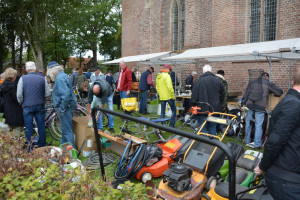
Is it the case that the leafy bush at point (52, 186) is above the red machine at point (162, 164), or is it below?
above

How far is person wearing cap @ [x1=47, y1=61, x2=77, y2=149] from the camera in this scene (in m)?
5.05

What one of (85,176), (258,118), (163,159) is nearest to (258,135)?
(258,118)

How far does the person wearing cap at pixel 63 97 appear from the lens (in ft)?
16.6

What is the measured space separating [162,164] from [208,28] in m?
10.4

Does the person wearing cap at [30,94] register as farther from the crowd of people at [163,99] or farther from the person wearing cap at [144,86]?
the person wearing cap at [144,86]

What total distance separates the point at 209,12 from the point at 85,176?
12714 mm

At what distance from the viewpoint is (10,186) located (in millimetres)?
1778

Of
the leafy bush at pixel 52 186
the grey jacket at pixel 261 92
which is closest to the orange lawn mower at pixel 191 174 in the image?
the leafy bush at pixel 52 186

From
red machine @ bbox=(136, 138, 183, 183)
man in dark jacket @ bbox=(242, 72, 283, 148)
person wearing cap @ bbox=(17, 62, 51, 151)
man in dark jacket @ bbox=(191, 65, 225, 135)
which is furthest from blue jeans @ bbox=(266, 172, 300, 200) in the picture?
person wearing cap @ bbox=(17, 62, 51, 151)

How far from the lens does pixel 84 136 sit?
5391mm

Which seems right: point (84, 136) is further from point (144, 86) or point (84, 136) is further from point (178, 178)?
point (144, 86)

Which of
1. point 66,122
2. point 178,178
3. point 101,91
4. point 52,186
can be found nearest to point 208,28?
point 101,91

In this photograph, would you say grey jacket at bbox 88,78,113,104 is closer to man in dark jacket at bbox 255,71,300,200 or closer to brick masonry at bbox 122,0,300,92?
man in dark jacket at bbox 255,71,300,200

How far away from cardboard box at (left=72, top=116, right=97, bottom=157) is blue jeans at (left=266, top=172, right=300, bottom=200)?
12.2 feet
